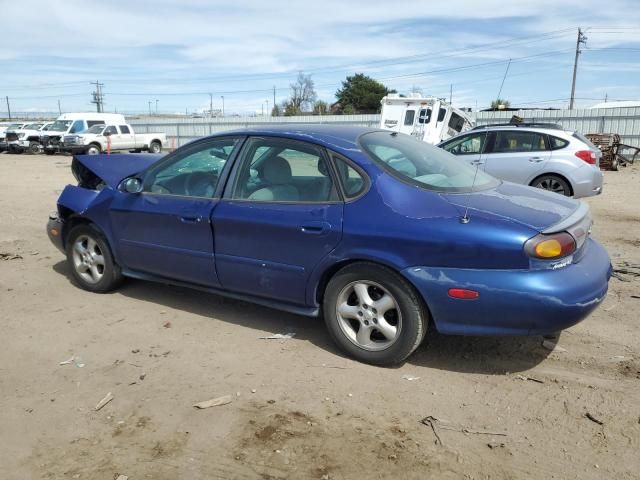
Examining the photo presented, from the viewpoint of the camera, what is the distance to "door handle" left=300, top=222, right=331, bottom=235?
368 cm

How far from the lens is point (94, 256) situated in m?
5.16

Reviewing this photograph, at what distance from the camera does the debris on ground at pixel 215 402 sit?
3.25 m

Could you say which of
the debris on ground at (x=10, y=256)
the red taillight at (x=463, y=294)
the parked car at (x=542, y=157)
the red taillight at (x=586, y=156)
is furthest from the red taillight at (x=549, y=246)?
the red taillight at (x=586, y=156)

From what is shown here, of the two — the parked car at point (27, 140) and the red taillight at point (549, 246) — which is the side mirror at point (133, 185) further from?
the parked car at point (27, 140)

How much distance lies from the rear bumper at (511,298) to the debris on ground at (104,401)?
2003mm

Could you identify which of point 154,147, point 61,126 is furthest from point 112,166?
point 61,126

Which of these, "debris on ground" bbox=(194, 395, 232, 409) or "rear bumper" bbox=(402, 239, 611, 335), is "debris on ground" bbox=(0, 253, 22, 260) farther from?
"rear bumper" bbox=(402, 239, 611, 335)

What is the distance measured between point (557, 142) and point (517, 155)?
0.71 metres

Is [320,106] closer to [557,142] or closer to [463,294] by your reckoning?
[557,142]

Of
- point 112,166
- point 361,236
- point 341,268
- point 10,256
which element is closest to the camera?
point 361,236

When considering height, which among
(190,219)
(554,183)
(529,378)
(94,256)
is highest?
(190,219)

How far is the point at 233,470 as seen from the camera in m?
2.66

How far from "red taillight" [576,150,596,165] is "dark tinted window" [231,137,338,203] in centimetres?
731

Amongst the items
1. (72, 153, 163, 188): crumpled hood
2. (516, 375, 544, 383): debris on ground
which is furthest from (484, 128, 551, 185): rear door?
(516, 375, 544, 383): debris on ground
